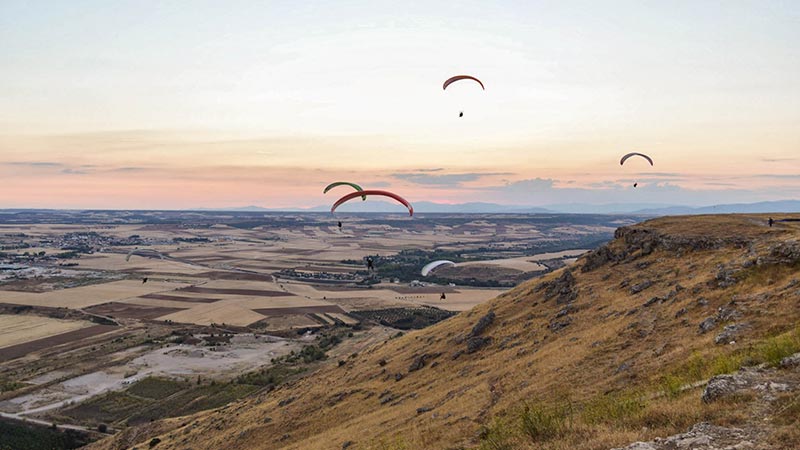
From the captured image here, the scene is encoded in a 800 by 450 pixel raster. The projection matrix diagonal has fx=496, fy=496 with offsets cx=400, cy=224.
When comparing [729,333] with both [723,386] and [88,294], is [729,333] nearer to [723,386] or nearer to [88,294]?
[723,386]

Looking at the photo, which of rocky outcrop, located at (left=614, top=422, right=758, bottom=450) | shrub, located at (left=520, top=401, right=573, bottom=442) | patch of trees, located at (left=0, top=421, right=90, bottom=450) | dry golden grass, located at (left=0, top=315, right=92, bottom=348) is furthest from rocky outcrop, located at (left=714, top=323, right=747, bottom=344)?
dry golden grass, located at (left=0, top=315, right=92, bottom=348)

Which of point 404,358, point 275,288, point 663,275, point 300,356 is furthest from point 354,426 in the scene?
point 275,288

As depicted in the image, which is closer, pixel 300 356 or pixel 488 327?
pixel 488 327

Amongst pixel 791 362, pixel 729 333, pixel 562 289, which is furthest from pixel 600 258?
pixel 791 362

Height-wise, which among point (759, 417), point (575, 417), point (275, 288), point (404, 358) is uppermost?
point (759, 417)

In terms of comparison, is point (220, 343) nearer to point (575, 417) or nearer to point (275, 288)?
point (275, 288)

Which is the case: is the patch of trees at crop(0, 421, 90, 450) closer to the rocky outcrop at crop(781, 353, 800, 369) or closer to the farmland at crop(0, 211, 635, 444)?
the farmland at crop(0, 211, 635, 444)

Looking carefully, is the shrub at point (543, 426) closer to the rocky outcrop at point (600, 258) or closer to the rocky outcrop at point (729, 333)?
the rocky outcrop at point (729, 333)

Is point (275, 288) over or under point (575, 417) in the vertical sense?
under

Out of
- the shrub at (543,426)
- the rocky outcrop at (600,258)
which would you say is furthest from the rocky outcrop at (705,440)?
the rocky outcrop at (600,258)
